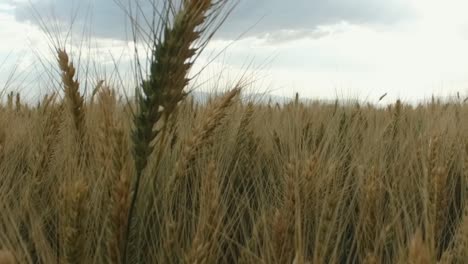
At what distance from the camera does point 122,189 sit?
3.26 ft

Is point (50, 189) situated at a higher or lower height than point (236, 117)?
lower

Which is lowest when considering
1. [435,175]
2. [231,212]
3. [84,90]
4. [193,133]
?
[231,212]

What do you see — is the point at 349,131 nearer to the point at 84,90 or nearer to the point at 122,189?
the point at 84,90

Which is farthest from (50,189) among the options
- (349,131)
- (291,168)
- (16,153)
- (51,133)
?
(349,131)

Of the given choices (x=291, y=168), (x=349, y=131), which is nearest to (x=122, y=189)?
(x=291, y=168)

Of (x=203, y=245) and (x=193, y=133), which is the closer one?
(x=203, y=245)

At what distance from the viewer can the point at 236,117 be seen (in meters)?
2.32

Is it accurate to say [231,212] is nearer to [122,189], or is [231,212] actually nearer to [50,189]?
[50,189]

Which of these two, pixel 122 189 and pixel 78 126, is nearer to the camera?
pixel 122 189

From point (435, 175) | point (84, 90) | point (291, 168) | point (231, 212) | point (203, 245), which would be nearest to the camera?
point (203, 245)

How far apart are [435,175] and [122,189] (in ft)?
2.48

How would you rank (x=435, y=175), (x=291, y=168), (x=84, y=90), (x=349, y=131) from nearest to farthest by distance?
(x=291, y=168) < (x=435, y=175) < (x=84, y=90) < (x=349, y=131)

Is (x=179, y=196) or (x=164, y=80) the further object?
(x=179, y=196)

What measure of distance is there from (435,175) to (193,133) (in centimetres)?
60
